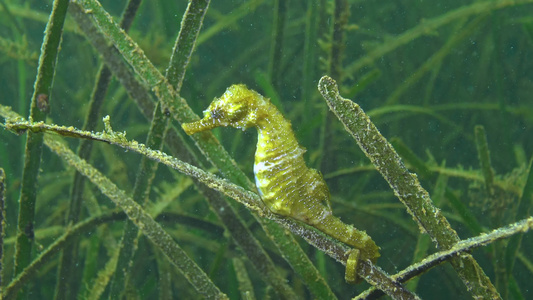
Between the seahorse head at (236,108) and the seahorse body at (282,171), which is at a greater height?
the seahorse head at (236,108)

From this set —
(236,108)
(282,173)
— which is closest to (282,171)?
(282,173)

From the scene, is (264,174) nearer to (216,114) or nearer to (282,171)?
(282,171)

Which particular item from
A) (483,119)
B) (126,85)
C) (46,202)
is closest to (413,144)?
(483,119)

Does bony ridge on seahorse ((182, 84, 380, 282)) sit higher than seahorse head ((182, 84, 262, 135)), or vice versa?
seahorse head ((182, 84, 262, 135))

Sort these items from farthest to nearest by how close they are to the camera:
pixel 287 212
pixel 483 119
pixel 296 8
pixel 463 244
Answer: pixel 296 8 → pixel 483 119 → pixel 287 212 → pixel 463 244

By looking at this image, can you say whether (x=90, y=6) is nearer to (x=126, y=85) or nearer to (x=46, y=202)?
(x=126, y=85)
